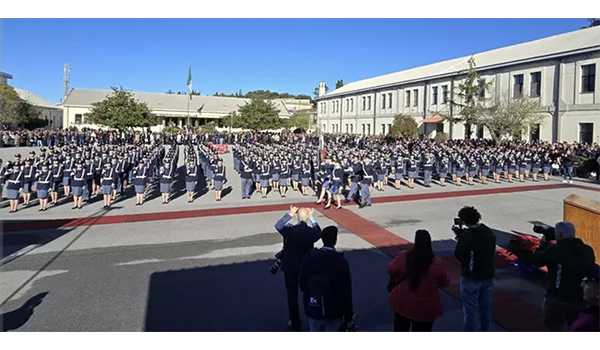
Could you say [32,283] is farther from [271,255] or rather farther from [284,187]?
[284,187]

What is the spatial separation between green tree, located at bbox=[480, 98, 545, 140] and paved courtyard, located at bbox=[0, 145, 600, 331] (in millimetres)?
18226

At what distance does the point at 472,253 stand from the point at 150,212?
11.3 meters

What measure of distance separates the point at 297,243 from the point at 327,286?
1238 millimetres

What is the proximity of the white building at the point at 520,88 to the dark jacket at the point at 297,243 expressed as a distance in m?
31.3

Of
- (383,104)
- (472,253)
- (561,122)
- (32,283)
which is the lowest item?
(32,283)

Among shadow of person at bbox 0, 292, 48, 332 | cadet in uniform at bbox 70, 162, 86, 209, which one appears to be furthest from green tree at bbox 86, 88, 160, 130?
shadow of person at bbox 0, 292, 48, 332

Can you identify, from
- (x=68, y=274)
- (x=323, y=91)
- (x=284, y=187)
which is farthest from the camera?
(x=323, y=91)

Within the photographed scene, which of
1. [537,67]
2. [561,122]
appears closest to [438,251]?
[561,122]

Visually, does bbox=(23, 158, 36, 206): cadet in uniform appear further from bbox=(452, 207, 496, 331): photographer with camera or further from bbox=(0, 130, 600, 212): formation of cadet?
bbox=(452, 207, 496, 331): photographer with camera

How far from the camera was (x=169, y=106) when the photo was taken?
238 ft

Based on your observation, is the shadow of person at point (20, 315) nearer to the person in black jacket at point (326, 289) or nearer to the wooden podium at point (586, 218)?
the person in black jacket at point (326, 289)

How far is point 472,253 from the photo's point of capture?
515 centimetres

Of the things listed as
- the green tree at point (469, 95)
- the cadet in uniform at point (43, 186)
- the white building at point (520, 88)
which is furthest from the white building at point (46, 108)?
the cadet in uniform at point (43, 186)

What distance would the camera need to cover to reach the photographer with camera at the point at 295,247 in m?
5.53
